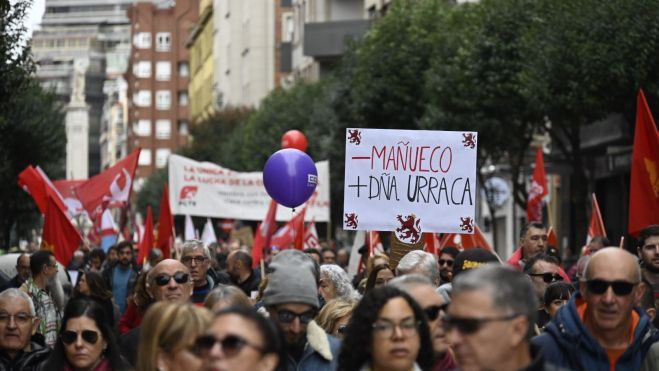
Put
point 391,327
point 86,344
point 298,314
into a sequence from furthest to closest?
point 86,344
point 298,314
point 391,327

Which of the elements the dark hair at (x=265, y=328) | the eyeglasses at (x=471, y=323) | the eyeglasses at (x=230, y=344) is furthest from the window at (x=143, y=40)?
the eyeglasses at (x=471, y=323)

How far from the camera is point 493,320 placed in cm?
554

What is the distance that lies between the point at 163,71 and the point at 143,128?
5226 millimetres

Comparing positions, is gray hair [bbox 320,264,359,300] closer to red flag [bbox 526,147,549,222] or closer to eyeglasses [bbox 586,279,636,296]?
eyeglasses [bbox 586,279,636,296]

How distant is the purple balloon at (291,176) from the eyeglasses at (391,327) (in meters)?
8.20

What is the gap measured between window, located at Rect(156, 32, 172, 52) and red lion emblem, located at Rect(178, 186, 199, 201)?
124 meters

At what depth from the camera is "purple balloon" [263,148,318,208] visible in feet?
48.8

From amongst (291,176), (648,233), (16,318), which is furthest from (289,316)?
(291,176)

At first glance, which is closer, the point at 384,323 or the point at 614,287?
the point at 384,323

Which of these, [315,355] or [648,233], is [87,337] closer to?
[315,355]

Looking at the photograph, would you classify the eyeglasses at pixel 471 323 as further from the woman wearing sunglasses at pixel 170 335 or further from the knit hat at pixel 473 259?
the knit hat at pixel 473 259

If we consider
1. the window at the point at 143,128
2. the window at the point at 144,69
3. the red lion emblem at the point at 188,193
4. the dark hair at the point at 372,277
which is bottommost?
the window at the point at 143,128

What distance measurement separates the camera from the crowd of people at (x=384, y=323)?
5652 millimetres

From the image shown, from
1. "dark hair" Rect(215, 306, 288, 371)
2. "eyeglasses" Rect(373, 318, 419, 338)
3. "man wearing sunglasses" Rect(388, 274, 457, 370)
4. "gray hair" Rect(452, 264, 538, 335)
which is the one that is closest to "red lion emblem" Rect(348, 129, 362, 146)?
"man wearing sunglasses" Rect(388, 274, 457, 370)
